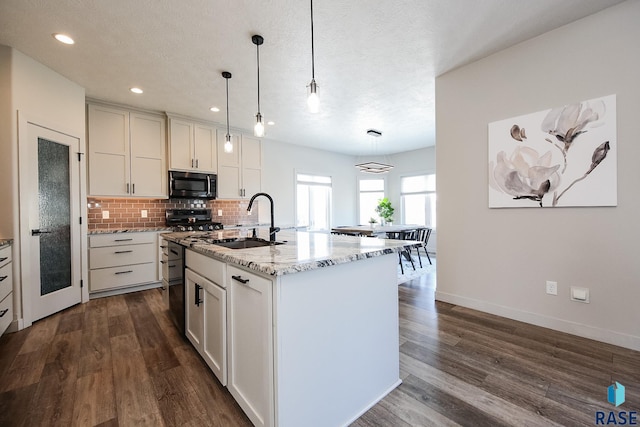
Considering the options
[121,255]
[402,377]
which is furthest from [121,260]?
[402,377]

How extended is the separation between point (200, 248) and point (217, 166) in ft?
10.5

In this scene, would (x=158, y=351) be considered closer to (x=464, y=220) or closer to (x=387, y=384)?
(x=387, y=384)

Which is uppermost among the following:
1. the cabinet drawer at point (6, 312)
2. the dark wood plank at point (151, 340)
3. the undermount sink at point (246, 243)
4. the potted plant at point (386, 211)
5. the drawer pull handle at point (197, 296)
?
the potted plant at point (386, 211)

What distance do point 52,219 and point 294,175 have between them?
13.5 ft

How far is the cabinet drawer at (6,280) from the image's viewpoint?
7.60 ft

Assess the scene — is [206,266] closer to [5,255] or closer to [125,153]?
[5,255]

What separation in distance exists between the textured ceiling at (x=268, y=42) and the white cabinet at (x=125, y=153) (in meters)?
0.25

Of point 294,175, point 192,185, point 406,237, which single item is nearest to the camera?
point 192,185

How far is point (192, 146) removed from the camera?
171 inches

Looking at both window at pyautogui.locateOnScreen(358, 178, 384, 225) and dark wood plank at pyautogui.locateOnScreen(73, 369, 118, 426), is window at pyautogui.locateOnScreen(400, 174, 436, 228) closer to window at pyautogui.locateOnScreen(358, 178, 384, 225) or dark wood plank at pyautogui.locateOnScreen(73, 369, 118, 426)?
window at pyautogui.locateOnScreen(358, 178, 384, 225)

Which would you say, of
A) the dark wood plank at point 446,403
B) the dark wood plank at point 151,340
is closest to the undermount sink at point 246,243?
the dark wood plank at point 151,340

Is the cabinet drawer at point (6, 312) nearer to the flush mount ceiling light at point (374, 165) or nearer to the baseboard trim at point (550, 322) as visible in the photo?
the baseboard trim at point (550, 322)

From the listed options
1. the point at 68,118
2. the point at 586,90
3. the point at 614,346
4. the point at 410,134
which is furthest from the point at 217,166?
the point at 614,346

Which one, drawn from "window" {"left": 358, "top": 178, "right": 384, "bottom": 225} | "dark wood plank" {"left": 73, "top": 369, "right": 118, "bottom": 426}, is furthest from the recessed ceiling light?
"window" {"left": 358, "top": 178, "right": 384, "bottom": 225}
